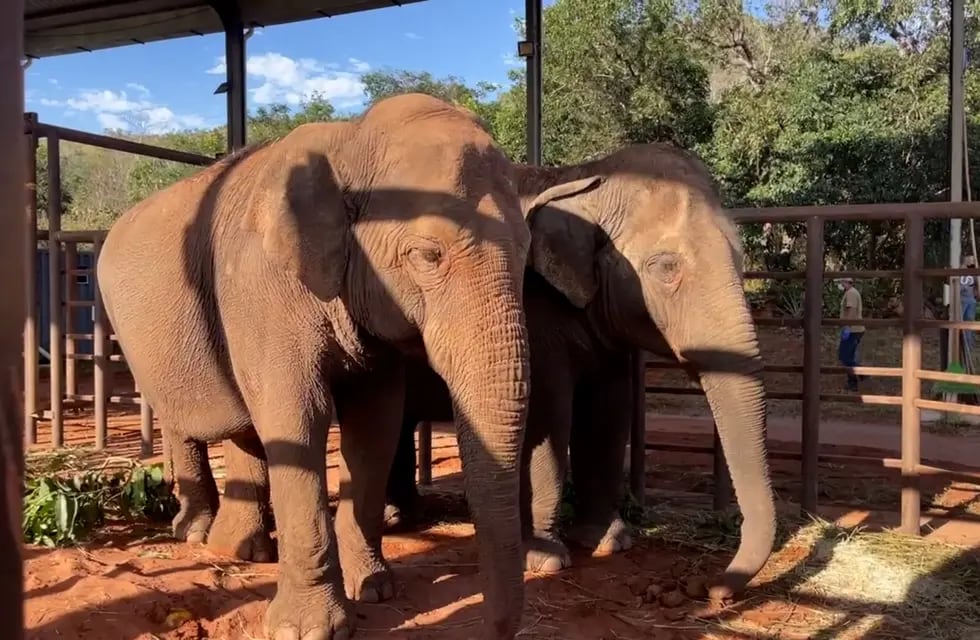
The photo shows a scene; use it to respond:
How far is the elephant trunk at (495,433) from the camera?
10.2ft

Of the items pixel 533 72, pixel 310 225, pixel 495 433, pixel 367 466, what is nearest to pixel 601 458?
pixel 367 466

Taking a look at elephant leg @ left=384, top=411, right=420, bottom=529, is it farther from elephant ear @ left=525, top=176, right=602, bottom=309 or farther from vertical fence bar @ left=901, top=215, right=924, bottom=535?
vertical fence bar @ left=901, top=215, right=924, bottom=535

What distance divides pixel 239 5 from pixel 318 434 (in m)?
11.1

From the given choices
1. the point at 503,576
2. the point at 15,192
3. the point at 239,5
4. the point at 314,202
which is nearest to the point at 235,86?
the point at 239,5

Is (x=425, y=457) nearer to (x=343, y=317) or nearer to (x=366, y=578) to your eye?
(x=366, y=578)

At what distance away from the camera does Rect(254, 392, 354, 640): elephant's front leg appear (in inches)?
147

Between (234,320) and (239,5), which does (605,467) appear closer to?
(234,320)

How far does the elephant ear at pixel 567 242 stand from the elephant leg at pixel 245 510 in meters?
1.92

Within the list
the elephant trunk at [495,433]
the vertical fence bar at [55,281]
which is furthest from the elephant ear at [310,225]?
the vertical fence bar at [55,281]

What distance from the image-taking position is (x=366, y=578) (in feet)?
14.4

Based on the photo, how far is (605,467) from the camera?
5.50 metres

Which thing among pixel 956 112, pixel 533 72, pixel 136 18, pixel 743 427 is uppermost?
pixel 136 18

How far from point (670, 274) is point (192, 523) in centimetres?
317

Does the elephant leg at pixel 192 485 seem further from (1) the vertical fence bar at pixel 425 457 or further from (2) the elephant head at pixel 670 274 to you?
(2) the elephant head at pixel 670 274
